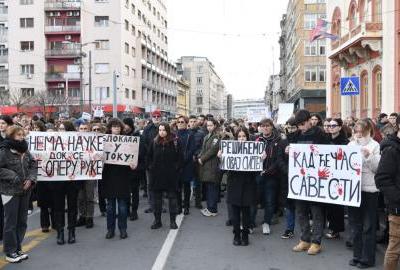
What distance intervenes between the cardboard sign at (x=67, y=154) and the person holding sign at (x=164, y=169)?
108 centimetres

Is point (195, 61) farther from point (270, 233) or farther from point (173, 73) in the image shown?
point (270, 233)

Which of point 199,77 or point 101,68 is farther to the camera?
point 199,77

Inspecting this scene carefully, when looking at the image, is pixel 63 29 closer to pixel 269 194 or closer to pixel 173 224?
pixel 173 224

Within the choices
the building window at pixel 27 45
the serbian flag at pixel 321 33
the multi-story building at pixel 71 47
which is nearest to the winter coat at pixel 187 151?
the serbian flag at pixel 321 33

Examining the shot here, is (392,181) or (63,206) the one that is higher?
(392,181)

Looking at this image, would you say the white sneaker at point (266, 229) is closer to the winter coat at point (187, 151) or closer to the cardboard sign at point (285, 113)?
the winter coat at point (187, 151)

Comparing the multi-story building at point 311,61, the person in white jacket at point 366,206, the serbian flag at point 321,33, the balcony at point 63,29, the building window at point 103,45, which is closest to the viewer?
the person in white jacket at point 366,206

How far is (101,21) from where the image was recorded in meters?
63.6

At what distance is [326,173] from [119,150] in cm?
358

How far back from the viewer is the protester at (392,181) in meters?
5.57

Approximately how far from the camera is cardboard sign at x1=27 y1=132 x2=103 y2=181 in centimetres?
826

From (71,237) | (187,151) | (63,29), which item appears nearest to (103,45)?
(63,29)

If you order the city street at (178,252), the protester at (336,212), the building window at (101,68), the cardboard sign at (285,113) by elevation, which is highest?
the building window at (101,68)

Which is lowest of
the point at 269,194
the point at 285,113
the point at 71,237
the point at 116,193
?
the point at 71,237
